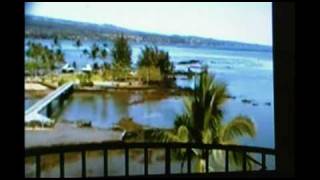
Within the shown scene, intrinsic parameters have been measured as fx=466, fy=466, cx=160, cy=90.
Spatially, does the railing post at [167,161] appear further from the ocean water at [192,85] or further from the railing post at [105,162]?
the railing post at [105,162]

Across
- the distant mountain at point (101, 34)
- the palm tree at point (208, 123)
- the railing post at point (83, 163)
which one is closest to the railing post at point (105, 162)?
the railing post at point (83, 163)

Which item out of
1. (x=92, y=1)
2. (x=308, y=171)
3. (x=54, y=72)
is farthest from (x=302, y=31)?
(x=54, y=72)

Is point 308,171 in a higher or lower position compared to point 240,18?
lower

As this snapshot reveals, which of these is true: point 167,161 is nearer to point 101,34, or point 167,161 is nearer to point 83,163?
point 83,163

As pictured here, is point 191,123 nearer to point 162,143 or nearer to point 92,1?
point 162,143

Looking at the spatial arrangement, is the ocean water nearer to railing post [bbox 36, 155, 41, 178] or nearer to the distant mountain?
the distant mountain

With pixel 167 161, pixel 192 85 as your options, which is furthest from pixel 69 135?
pixel 192 85

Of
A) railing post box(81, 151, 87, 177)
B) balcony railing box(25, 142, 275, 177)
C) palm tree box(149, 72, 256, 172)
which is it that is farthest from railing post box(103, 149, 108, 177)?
palm tree box(149, 72, 256, 172)
